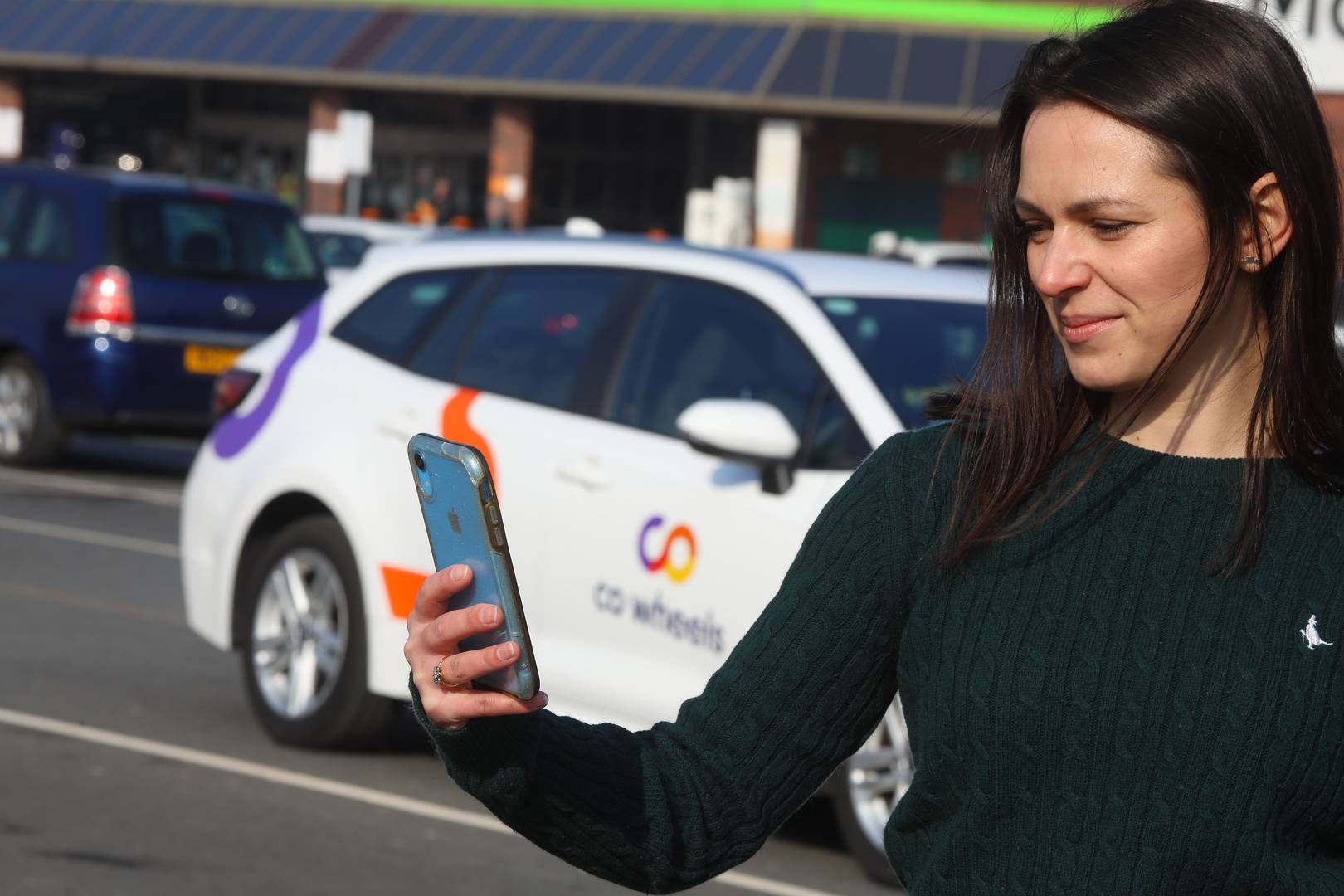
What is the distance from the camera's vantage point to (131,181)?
1432cm

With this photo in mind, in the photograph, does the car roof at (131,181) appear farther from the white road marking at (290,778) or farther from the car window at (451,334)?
the car window at (451,334)

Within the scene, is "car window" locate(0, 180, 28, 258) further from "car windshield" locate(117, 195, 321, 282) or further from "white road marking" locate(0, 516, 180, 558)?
"white road marking" locate(0, 516, 180, 558)

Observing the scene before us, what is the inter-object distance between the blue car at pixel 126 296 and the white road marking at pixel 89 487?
330 mm

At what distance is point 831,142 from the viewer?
111 ft

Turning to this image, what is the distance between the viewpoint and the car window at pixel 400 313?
695cm

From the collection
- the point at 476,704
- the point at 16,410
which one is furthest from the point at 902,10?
the point at 476,704

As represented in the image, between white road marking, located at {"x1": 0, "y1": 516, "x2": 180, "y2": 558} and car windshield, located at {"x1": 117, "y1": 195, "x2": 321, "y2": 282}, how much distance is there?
8.86 ft

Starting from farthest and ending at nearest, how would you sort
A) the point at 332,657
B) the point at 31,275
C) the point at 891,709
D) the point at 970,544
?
the point at 31,275 → the point at 332,657 → the point at 891,709 → the point at 970,544

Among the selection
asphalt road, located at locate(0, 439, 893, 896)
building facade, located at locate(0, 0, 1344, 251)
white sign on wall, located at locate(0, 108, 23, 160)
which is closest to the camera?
asphalt road, located at locate(0, 439, 893, 896)

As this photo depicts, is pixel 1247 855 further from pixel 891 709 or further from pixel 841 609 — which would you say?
pixel 891 709

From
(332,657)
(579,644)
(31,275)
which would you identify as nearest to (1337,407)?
(579,644)

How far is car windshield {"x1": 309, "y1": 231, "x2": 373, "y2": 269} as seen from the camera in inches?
892

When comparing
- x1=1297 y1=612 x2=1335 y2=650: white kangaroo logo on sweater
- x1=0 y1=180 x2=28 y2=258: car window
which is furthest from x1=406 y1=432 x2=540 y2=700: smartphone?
x1=0 y1=180 x2=28 y2=258: car window

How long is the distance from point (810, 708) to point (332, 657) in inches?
187
